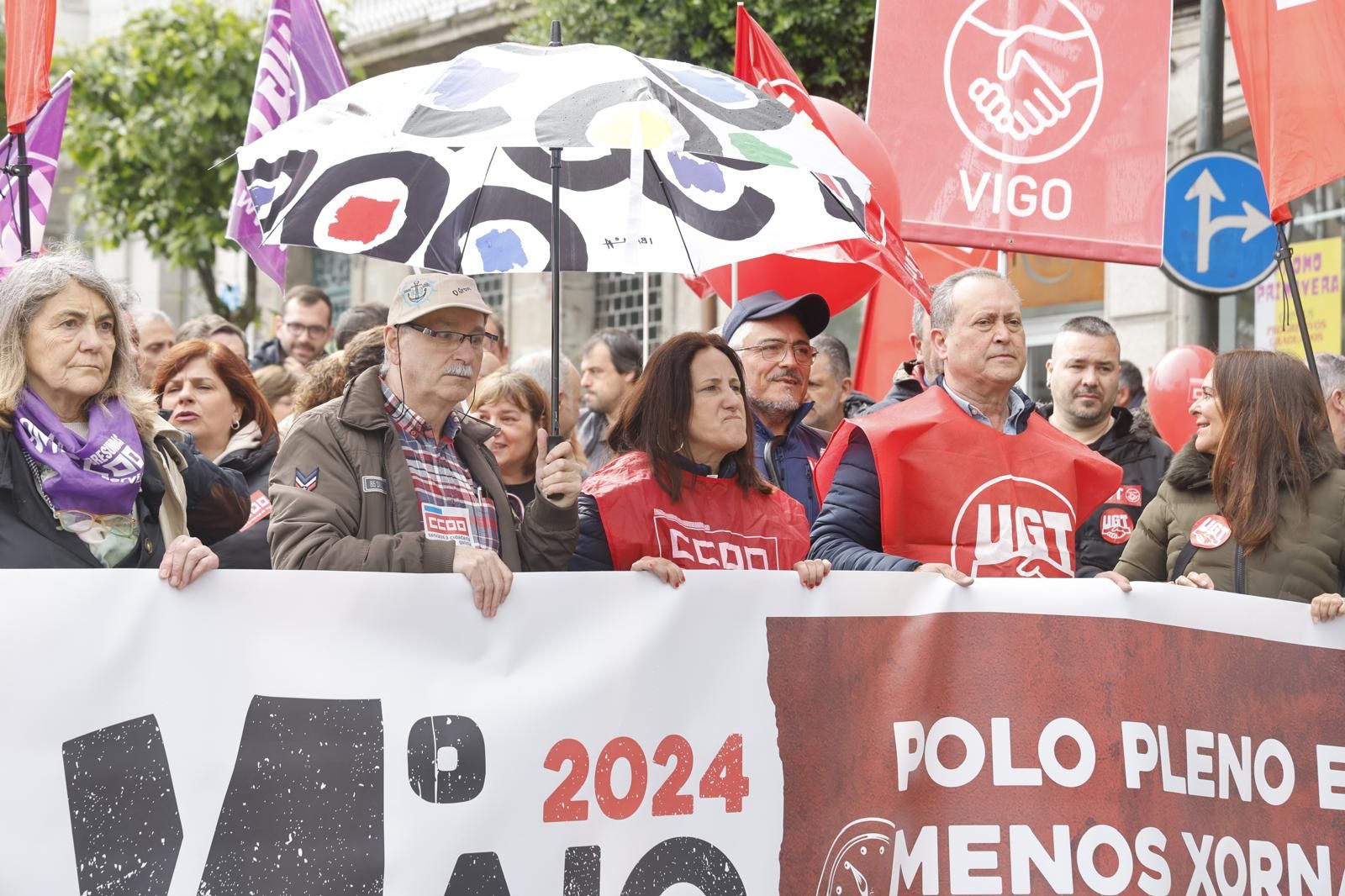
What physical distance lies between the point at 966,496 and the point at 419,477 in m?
1.38

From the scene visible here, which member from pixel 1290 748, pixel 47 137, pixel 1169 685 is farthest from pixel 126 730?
pixel 47 137

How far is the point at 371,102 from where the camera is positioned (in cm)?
420

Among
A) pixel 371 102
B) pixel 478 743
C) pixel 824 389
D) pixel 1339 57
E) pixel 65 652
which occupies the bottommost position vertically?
pixel 478 743

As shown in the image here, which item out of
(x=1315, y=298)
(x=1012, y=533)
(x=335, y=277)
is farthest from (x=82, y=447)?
(x=335, y=277)

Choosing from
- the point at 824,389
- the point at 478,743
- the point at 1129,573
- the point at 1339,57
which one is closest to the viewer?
the point at 478,743

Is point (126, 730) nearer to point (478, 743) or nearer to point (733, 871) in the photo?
point (478, 743)

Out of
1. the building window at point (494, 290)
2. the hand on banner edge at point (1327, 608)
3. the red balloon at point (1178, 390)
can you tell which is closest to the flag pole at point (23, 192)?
the hand on banner edge at point (1327, 608)

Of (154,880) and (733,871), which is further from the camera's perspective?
(733,871)

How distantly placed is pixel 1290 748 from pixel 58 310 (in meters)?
3.06

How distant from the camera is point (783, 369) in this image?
216 inches

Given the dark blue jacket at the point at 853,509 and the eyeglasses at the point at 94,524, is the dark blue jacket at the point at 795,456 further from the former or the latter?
the eyeglasses at the point at 94,524

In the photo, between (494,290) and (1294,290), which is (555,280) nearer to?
(1294,290)

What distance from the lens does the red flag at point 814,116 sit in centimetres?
482

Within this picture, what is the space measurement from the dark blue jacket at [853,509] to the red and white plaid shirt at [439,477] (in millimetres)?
834
